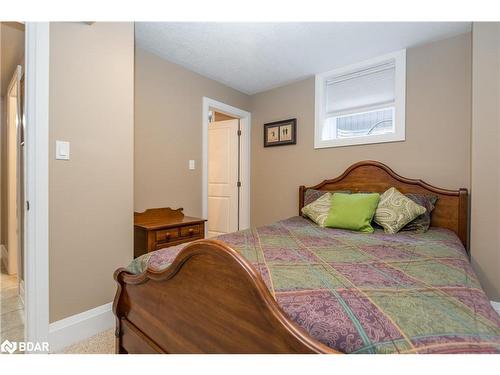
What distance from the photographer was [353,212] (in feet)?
6.84

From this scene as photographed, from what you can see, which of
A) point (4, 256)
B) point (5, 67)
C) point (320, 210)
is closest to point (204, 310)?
point (320, 210)

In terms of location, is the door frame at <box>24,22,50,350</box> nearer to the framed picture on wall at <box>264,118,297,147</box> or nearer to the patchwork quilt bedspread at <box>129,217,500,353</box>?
the patchwork quilt bedspread at <box>129,217,500,353</box>

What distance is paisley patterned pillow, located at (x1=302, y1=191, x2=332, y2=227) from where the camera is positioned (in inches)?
89.9

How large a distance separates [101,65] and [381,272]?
2.18m

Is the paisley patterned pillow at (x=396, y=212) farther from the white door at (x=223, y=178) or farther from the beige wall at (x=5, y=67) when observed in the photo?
the beige wall at (x=5, y=67)

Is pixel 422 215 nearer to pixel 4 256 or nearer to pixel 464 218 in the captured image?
pixel 464 218

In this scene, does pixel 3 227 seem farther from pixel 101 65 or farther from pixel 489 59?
pixel 489 59

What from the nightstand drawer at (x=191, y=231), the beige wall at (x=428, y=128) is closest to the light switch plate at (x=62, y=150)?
the nightstand drawer at (x=191, y=231)

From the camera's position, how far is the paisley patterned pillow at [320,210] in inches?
89.9

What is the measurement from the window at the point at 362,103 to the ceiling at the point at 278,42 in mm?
150

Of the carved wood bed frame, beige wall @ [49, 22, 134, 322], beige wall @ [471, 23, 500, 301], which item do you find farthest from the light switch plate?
beige wall @ [471, 23, 500, 301]

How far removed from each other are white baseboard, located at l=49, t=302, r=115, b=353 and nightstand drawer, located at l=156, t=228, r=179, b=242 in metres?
0.59
